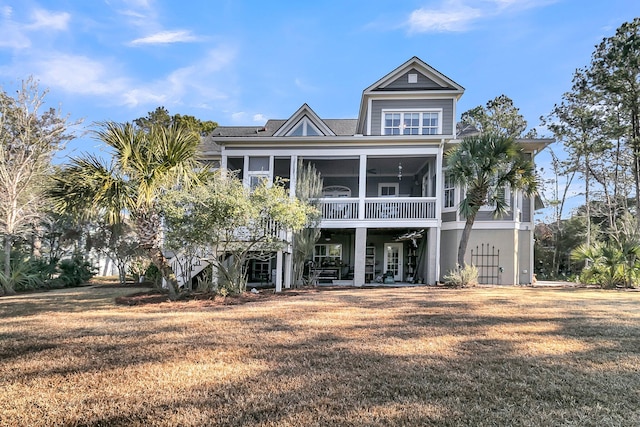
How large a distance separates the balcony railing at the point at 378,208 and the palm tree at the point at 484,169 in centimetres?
164

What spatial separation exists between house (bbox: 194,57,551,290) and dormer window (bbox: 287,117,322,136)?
42 millimetres

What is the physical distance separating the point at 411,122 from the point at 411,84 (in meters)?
1.59

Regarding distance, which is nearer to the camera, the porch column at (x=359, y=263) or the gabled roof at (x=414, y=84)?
the porch column at (x=359, y=263)

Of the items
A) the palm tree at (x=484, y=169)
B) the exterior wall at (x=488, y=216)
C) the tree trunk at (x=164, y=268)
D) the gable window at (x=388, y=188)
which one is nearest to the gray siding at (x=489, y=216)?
the exterior wall at (x=488, y=216)

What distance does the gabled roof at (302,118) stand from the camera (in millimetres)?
15688

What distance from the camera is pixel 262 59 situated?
49.0 feet

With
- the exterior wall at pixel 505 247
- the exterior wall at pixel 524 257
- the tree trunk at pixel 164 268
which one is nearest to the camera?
the tree trunk at pixel 164 268

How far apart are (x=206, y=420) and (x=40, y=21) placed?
12550 mm

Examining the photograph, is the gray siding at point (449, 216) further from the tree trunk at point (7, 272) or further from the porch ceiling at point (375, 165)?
the tree trunk at point (7, 272)

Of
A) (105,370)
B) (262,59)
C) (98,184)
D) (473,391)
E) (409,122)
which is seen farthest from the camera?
(409,122)

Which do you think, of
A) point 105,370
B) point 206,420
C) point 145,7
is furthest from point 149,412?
point 145,7

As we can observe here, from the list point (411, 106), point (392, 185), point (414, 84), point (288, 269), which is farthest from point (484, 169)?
point (288, 269)

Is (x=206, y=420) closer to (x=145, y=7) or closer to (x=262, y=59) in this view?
(x=145, y=7)

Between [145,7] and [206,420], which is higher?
[145,7]
